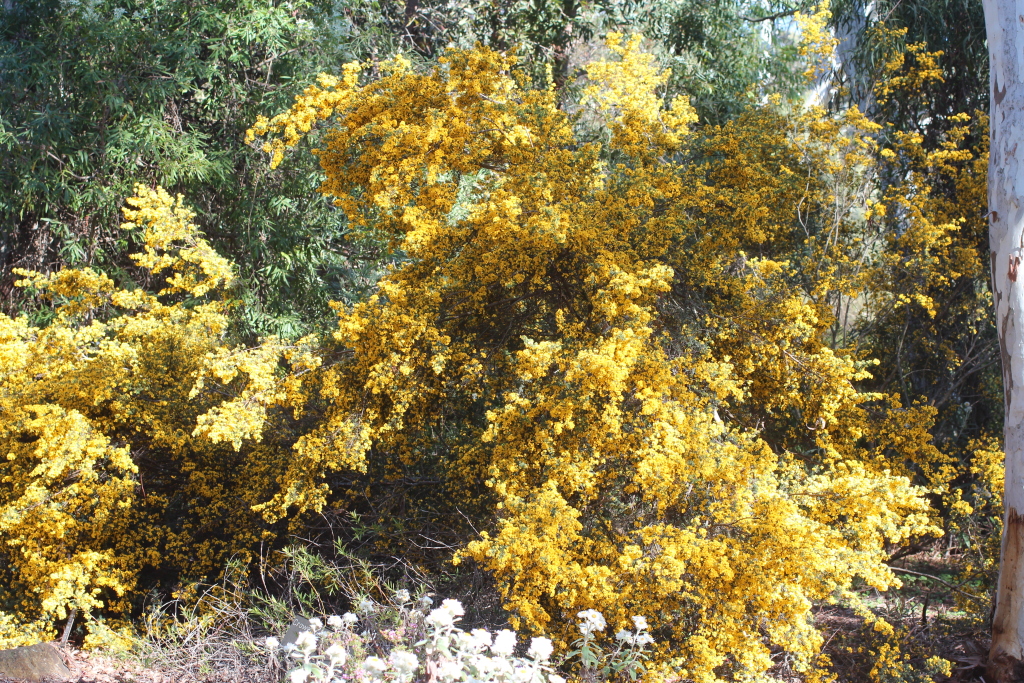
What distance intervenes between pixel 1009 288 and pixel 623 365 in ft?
6.35

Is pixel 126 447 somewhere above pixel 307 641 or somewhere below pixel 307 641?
below

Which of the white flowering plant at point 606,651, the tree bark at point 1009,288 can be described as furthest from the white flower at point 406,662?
the tree bark at point 1009,288

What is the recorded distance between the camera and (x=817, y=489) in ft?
11.9

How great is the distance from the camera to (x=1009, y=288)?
376 cm

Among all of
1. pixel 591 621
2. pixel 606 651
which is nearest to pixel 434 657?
pixel 591 621

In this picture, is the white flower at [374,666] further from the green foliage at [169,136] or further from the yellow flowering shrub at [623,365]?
the green foliage at [169,136]

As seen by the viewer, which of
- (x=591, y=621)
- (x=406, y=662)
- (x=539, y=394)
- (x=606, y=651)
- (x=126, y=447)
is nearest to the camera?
(x=406, y=662)

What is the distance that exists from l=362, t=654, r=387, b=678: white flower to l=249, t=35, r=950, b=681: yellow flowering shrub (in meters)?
0.78

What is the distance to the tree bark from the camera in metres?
3.68

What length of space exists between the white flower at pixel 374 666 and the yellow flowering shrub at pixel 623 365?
78 cm

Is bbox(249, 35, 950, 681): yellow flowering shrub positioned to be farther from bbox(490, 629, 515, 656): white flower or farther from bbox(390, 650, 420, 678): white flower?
bbox(390, 650, 420, 678): white flower

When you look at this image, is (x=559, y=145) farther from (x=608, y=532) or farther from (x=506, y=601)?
(x=506, y=601)

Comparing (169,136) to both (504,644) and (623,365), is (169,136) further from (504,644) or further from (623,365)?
(504,644)

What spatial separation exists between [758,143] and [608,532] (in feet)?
11.3
